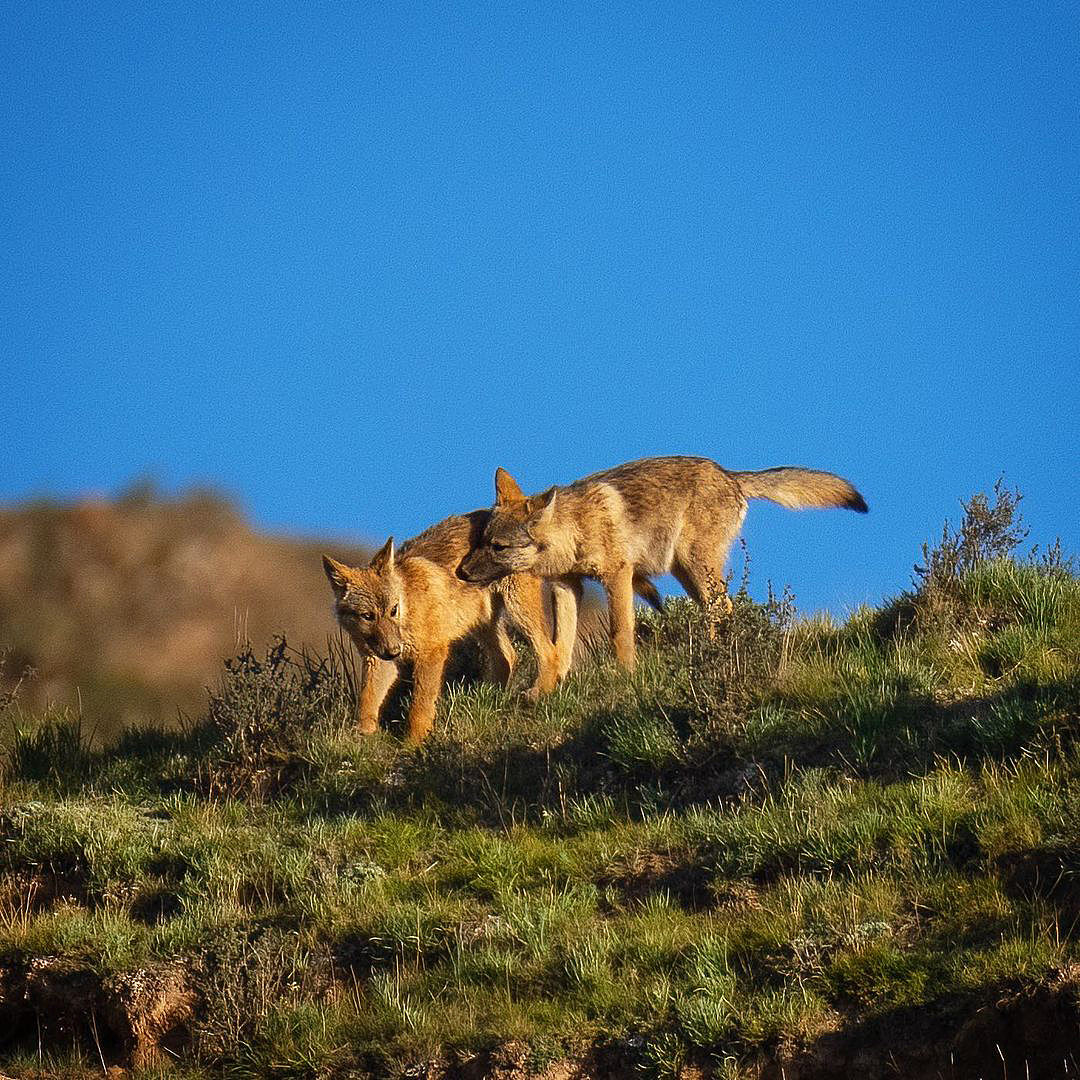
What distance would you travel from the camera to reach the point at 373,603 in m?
11.9

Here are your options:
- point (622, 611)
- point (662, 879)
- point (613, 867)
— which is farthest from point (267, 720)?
point (662, 879)

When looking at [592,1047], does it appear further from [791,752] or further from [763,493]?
[763,493]

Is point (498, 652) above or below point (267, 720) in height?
above

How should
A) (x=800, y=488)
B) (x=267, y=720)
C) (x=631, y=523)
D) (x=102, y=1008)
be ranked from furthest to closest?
A: (x=800, y=488)
(x=631, y=523)
(x=267, y=720)
(x=102, y=1008)

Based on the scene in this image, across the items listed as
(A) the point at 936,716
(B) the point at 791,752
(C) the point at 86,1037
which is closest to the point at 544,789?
(B) the point at 791,752

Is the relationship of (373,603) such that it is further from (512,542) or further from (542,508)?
(542,508)

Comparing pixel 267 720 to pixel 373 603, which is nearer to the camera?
pixel 267 720

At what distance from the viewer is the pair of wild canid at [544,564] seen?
472 inches

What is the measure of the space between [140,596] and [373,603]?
6.71 meters

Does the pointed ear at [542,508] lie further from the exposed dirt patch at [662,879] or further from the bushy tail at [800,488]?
the exposed dirt patch at [662,879]

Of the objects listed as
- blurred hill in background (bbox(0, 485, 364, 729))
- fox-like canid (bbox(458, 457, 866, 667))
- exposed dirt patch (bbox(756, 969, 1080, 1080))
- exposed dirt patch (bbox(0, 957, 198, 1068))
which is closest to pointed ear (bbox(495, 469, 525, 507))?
fox-like canid (bbox(458, 457, 866, 667))

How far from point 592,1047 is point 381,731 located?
4753 mm

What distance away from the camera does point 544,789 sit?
10.2m

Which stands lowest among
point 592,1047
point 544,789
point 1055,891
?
point 592,1047
